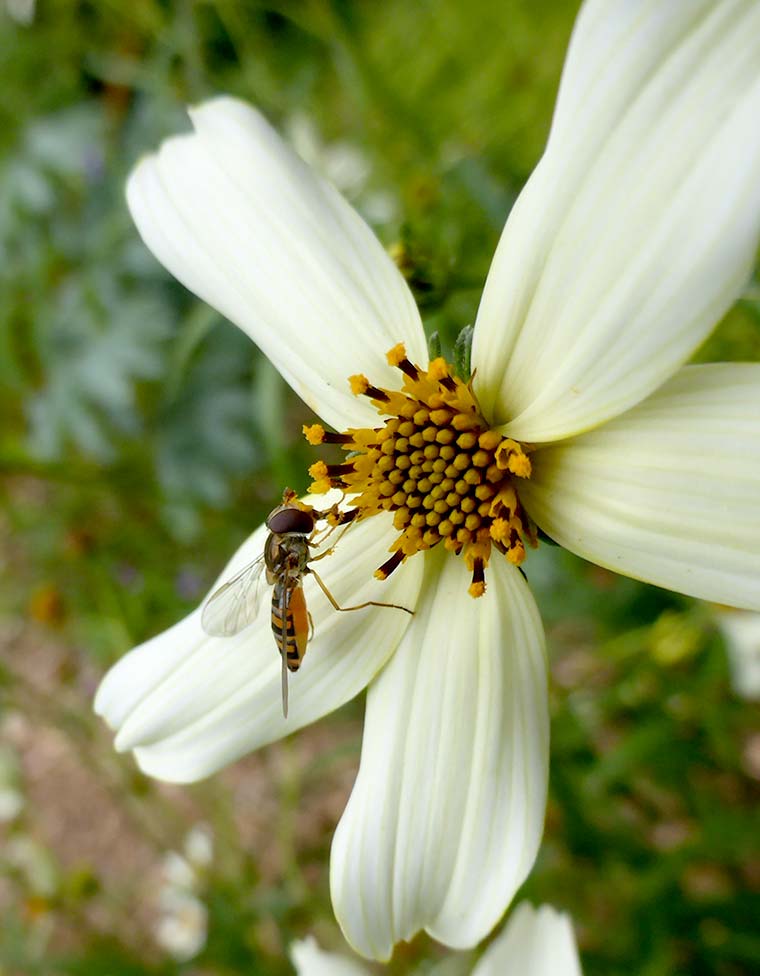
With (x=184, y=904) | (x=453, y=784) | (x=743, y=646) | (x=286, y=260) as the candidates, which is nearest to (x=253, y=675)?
(x=453, y=784)

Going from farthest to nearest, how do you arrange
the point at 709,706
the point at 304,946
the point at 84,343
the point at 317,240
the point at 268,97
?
the point at 84,343
the point at 268,97
the point at 709,706
the point at 304,946
the point at 317,240

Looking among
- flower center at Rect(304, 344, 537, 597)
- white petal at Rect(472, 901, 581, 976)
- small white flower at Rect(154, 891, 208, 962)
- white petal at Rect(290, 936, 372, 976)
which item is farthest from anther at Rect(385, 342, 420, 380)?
small white flower at Rect(154, 891, 208, 962)

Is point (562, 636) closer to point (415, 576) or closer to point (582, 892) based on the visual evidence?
point (582, 892)

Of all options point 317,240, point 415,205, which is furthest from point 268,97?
point 317,240

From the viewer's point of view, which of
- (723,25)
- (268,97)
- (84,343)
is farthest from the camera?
(84,343)

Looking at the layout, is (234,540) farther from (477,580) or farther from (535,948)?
(477,580)

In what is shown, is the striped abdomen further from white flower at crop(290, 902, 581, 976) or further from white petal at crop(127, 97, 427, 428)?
white flower at crop(290, 902, 581, 976)
